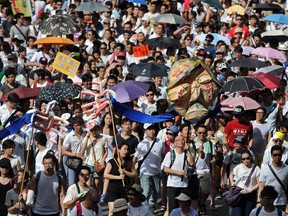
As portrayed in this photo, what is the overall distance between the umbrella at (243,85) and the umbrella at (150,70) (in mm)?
1546

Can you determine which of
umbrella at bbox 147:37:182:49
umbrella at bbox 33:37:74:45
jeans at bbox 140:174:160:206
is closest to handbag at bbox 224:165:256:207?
jeans at bbox 140:174:160:206

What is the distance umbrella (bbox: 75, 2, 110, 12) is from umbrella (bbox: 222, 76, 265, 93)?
6.89 metres

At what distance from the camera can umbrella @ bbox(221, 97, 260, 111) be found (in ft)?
69.0

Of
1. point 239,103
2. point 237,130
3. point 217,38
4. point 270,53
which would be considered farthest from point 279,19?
point 237,130

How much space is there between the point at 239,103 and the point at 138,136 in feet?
6.59

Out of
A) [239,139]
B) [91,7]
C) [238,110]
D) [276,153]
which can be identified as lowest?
[91,7]

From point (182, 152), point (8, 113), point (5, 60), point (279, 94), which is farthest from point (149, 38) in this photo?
point (182, 152)

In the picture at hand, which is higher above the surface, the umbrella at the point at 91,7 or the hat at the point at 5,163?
the hat at the point at 5,163

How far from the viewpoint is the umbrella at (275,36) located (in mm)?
27158

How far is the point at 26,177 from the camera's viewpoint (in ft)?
56.1

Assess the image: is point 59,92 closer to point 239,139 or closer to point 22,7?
point 239,139

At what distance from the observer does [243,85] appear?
21.8m

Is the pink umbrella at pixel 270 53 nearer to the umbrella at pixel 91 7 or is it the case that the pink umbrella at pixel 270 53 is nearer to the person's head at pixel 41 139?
the umbrella at pixel 91 7

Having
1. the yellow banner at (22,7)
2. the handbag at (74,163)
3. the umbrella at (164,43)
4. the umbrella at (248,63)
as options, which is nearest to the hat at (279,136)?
the handbag at (74,163)
